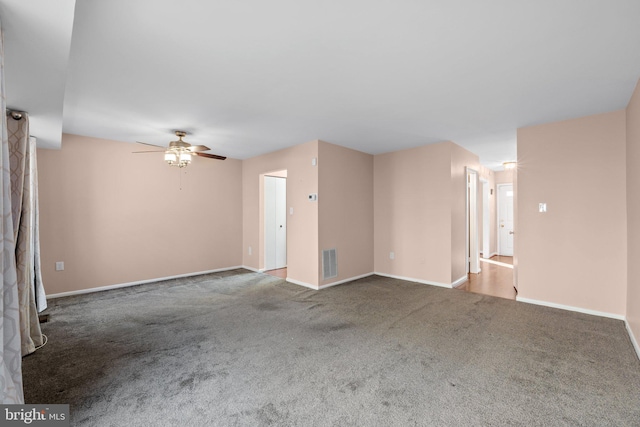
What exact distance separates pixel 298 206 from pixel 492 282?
3.74 metres

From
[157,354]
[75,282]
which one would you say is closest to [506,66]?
[157,354]

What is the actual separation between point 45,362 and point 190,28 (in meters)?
2.93

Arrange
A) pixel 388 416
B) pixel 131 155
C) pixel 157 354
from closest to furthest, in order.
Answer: pixel 388 416
pixel 157 354
pixel 131 155

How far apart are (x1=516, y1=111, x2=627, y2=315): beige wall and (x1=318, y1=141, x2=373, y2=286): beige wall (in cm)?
250

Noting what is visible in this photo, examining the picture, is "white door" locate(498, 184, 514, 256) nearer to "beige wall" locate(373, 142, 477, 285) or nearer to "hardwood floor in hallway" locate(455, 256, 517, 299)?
"hardwood floor in hallway" locate(455, 256, 517, 299)

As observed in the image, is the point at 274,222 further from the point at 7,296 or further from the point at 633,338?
the point at 633,338

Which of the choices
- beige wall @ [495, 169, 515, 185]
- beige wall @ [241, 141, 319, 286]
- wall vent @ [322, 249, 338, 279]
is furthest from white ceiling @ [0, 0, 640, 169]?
beige wall @ [495, 169, 515, 185]

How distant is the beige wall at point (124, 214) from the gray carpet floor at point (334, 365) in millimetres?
784

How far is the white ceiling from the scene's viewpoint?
1.75 meters

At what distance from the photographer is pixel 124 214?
4852mm

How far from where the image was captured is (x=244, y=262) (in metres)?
6.49

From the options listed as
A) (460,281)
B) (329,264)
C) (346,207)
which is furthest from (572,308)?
(346,207)

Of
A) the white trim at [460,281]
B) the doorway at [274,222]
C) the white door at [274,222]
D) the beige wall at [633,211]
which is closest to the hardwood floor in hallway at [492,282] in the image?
the white trim at [460,281]

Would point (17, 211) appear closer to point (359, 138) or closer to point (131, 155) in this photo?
point (131, 155)
